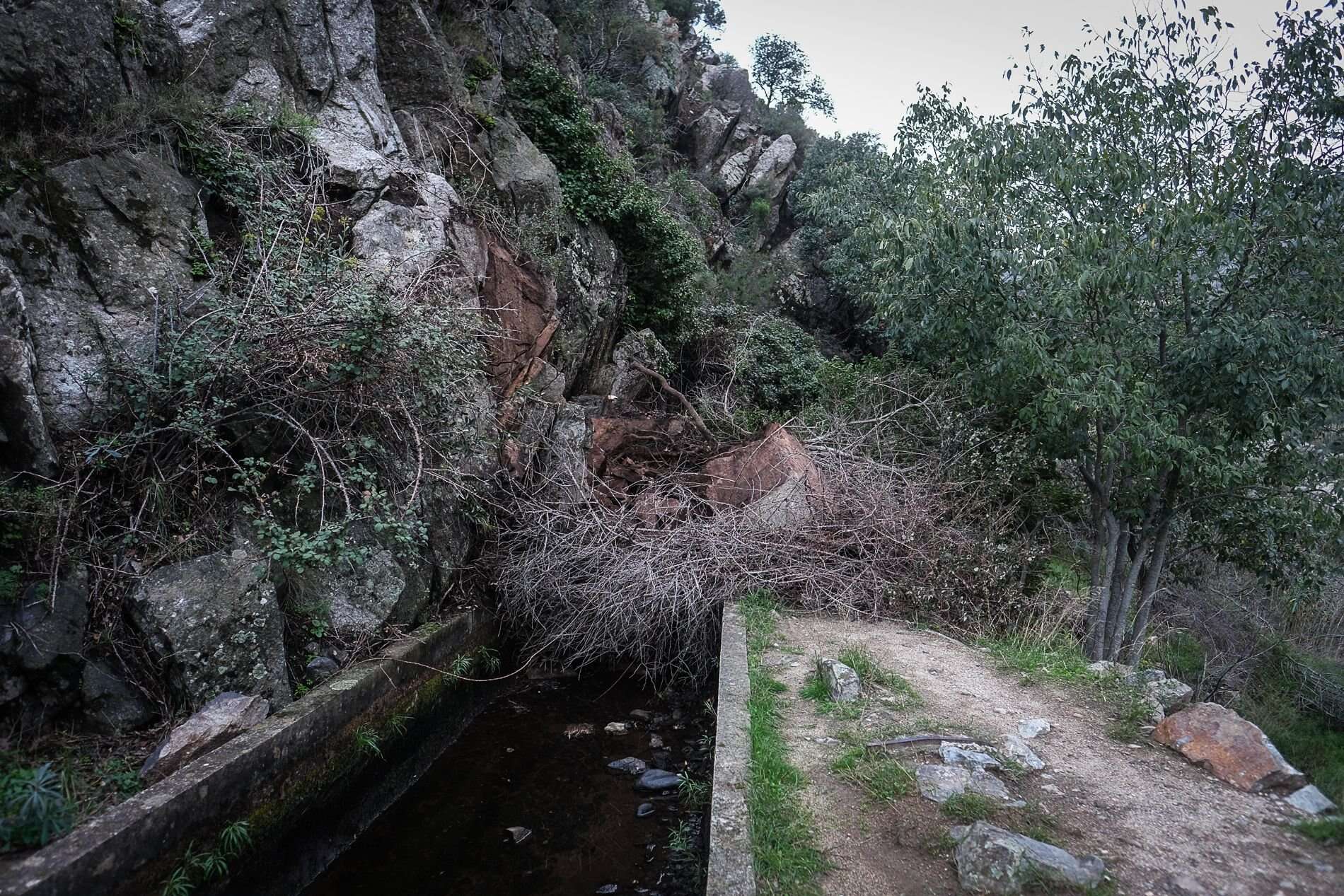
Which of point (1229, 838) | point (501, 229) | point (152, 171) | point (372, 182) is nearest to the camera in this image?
point (1229, 838)

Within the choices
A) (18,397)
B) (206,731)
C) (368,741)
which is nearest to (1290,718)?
(368,741)

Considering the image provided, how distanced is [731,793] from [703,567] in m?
3.63

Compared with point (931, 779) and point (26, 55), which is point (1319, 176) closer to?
point (931, 779)

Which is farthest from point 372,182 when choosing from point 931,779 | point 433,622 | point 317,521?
point 931,779

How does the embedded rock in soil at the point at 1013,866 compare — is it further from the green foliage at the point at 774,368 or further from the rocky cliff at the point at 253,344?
the green foliage at the point at 774,368

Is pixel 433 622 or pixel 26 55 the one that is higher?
pixel 26 55

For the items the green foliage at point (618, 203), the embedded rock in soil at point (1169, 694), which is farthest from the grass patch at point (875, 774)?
the green foliage at point (618, 203)

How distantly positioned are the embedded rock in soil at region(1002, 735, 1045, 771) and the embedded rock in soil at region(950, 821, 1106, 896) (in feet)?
3.04

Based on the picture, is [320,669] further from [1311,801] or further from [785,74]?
[785,74]

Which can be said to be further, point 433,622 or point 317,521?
point 433,622

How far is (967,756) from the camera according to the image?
3.88 meters

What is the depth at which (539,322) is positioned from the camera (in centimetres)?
959

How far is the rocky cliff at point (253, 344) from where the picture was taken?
4.41 metres

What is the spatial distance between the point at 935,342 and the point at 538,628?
17.2 ft
